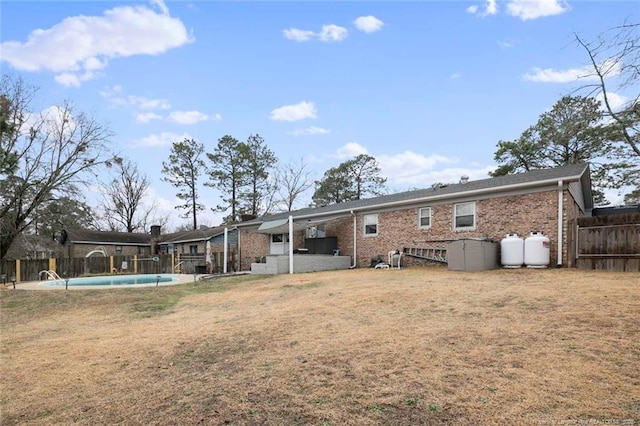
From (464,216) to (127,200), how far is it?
40380 mm

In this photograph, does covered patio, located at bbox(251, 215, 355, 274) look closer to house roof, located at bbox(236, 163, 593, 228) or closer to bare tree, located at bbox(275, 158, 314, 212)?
house roof, located at bbox(236, 163, 593, 228)

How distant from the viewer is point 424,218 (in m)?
16.9

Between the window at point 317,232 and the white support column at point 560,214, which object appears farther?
→ the window at point 317,232

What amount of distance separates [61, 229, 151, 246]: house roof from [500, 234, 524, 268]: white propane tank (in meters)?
35.1

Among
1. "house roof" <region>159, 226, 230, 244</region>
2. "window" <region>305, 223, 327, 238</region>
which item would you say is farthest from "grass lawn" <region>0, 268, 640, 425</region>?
"house roof" <region>159, 226, 230, 244</region>

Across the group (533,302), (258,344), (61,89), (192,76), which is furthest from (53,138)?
(533,302)

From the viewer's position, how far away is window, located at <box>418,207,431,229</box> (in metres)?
16.8

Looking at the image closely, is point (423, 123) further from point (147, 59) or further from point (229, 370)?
point (229, 370)

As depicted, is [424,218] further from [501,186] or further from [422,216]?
[501,186]

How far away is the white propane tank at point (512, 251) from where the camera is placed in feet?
43.2

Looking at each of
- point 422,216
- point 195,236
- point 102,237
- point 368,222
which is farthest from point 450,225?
point 102,237

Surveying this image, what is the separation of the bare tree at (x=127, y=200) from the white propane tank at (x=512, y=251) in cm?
4044

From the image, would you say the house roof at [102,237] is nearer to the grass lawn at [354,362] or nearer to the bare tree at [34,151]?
the bare tree at [34,151]

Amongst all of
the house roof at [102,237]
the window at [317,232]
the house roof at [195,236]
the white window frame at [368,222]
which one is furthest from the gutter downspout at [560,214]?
the house roof at [102,237]
